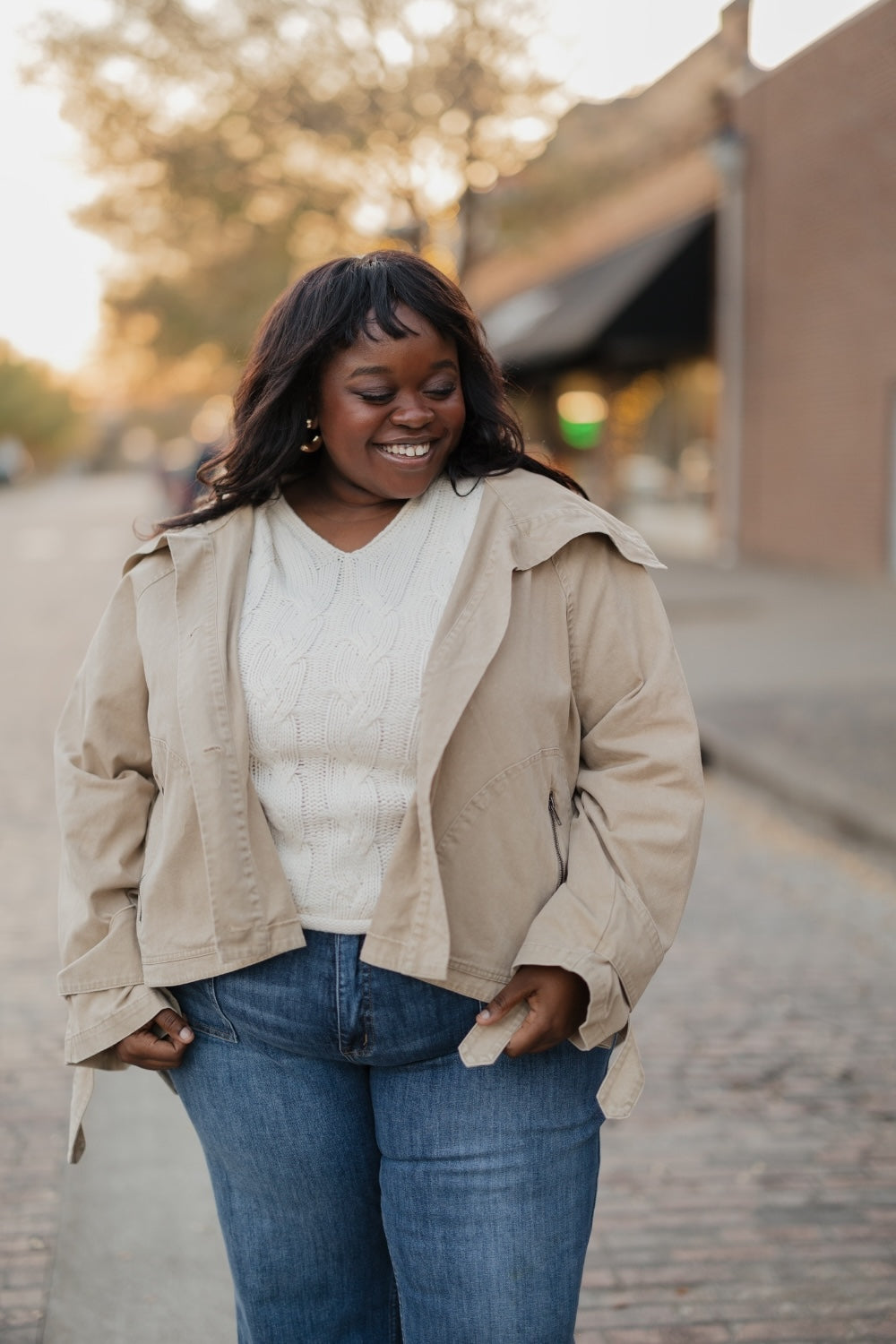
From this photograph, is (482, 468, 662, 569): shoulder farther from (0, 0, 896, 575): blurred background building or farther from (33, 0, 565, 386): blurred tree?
(33, 0, 565, 386): blurred tree

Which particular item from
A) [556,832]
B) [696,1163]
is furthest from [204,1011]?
[696,1163]

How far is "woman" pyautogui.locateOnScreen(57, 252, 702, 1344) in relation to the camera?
5.87ft

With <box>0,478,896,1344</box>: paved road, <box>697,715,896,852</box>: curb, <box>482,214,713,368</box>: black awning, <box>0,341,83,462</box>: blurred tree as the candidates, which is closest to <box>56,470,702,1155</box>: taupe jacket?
<box>0,478,896,1344</box>: paved road

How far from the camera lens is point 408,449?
6.40 feet

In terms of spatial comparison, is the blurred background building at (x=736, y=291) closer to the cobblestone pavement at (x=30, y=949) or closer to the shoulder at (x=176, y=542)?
the cobblestone pavement at (x=30, y=949)

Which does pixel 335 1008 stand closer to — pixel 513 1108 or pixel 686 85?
pixel 513 1108

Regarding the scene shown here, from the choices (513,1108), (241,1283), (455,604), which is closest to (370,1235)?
(241,1283)

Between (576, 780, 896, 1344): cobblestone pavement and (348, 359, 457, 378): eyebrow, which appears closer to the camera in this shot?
(348, 359, 457, 378): eyebrow

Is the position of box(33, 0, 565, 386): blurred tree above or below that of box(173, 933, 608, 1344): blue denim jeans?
above

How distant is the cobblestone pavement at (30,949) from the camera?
3.30m

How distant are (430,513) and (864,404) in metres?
15.6

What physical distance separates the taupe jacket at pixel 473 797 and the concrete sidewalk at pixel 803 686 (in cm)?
488

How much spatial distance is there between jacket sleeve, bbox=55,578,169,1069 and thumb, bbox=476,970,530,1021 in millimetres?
455

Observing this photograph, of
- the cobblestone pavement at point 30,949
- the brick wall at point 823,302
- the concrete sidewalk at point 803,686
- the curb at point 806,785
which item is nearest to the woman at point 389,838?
the cobblestone pavement at point 30,949
